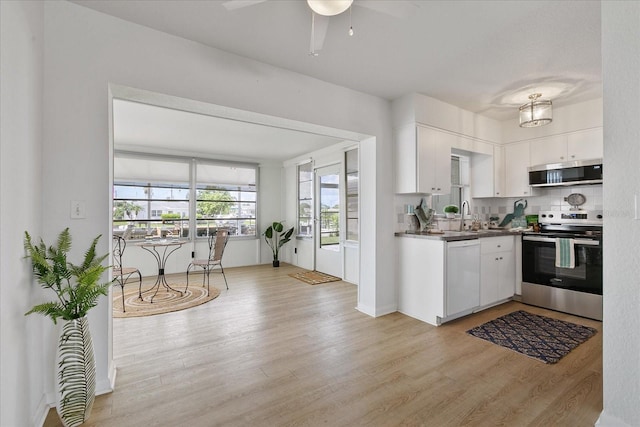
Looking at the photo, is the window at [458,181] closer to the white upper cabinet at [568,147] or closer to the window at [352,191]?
the white upper cabinet at [568,147]

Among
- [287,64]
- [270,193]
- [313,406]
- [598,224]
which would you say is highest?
[287,64]

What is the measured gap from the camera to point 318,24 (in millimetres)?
1867

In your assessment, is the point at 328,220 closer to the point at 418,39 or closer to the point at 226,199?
the point at 226,199

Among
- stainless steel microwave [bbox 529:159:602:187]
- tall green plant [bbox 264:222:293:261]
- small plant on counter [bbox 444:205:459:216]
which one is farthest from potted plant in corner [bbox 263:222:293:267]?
stainless steel microwave [bbox 529:159:602:187]

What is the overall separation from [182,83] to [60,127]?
0.84m

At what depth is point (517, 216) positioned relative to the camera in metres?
4.47

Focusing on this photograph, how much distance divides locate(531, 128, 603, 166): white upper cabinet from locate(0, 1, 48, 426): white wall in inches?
202

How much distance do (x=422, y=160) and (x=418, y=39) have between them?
1.41 metres

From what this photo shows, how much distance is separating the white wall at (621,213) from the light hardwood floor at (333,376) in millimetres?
322

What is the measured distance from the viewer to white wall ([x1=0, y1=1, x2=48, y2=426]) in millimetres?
1339

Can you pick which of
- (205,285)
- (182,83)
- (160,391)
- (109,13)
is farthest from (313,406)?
(205,285)

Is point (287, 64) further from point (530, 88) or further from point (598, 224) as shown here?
point (598, 224)

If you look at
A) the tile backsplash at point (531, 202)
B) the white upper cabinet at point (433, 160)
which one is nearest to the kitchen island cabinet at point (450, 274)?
the tile backsplash at point (531, 202)

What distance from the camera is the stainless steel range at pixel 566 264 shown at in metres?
3.28
